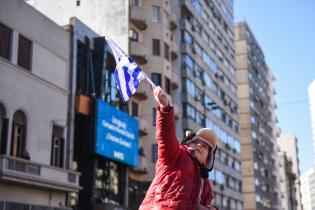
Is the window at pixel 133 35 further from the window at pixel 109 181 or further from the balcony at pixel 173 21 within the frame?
the window at pixel 109 181

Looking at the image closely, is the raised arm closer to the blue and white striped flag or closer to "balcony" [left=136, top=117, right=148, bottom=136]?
the blue and white striped flag

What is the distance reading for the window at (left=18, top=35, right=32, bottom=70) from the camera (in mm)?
25027

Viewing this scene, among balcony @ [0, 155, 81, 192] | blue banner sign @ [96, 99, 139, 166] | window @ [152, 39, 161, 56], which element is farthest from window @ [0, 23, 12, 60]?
window @ [152, 39, 161, 56]

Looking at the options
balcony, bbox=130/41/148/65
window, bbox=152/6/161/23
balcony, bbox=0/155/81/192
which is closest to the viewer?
balcony, bbox=0/155/81/192

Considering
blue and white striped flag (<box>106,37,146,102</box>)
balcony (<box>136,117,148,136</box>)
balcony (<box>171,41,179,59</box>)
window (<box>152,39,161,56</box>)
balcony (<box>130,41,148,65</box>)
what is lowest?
blue and white striped flag (<box>106,37,146,102</box>)

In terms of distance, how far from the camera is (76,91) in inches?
1157

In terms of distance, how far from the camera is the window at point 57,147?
87.9 ft

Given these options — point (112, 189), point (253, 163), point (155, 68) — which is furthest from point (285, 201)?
point (112, 189)

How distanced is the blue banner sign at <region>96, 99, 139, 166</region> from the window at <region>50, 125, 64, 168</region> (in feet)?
7.92

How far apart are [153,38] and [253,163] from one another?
124 feet

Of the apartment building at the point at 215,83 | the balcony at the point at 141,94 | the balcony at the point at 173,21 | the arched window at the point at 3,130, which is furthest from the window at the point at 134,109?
the arched window at the point at 3,130

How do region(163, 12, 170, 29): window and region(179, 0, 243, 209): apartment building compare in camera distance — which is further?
region(179, 0, 243, 209): apartment building

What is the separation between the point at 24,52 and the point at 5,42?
149cm

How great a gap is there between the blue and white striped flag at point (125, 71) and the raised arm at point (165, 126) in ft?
4.68
